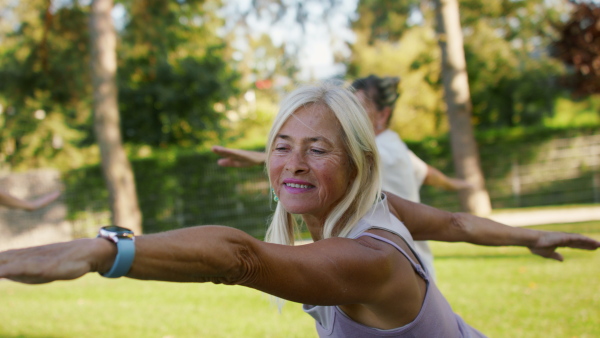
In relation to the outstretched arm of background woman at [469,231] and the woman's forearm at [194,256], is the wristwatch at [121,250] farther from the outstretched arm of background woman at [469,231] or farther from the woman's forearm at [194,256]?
the outstretched arm of background woman at [469,231]

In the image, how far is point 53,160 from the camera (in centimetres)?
2509

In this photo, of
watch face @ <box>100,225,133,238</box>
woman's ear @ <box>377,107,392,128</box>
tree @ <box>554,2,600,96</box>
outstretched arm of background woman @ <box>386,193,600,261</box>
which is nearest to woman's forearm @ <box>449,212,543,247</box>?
outstretched arm of background woman @ <box>386,193,600,261</box>

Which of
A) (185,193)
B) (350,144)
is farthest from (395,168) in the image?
(185,193)

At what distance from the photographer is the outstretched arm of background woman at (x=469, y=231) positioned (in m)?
2.61

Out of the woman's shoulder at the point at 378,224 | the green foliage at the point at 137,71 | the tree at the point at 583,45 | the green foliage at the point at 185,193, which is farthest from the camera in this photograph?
the tree at the point at 583,45

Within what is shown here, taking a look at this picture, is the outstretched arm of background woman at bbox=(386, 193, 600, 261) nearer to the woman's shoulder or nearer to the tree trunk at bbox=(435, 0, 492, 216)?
the woman's shoulder

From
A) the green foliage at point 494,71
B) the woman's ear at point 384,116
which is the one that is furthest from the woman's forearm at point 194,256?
the green foliage at point 494,71

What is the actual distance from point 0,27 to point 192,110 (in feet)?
26.3

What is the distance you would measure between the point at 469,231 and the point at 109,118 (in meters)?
12.6

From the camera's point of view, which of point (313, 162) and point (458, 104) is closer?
point (313, 162)

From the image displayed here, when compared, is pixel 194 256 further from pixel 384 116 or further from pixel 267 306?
pixel 267 306

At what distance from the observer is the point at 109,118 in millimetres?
14047

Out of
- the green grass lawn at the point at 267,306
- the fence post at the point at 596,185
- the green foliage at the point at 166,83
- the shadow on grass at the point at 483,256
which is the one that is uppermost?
the green foliage at the point at 166,83

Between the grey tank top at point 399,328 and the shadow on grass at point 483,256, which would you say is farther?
the shadow on grass at point 483,256
